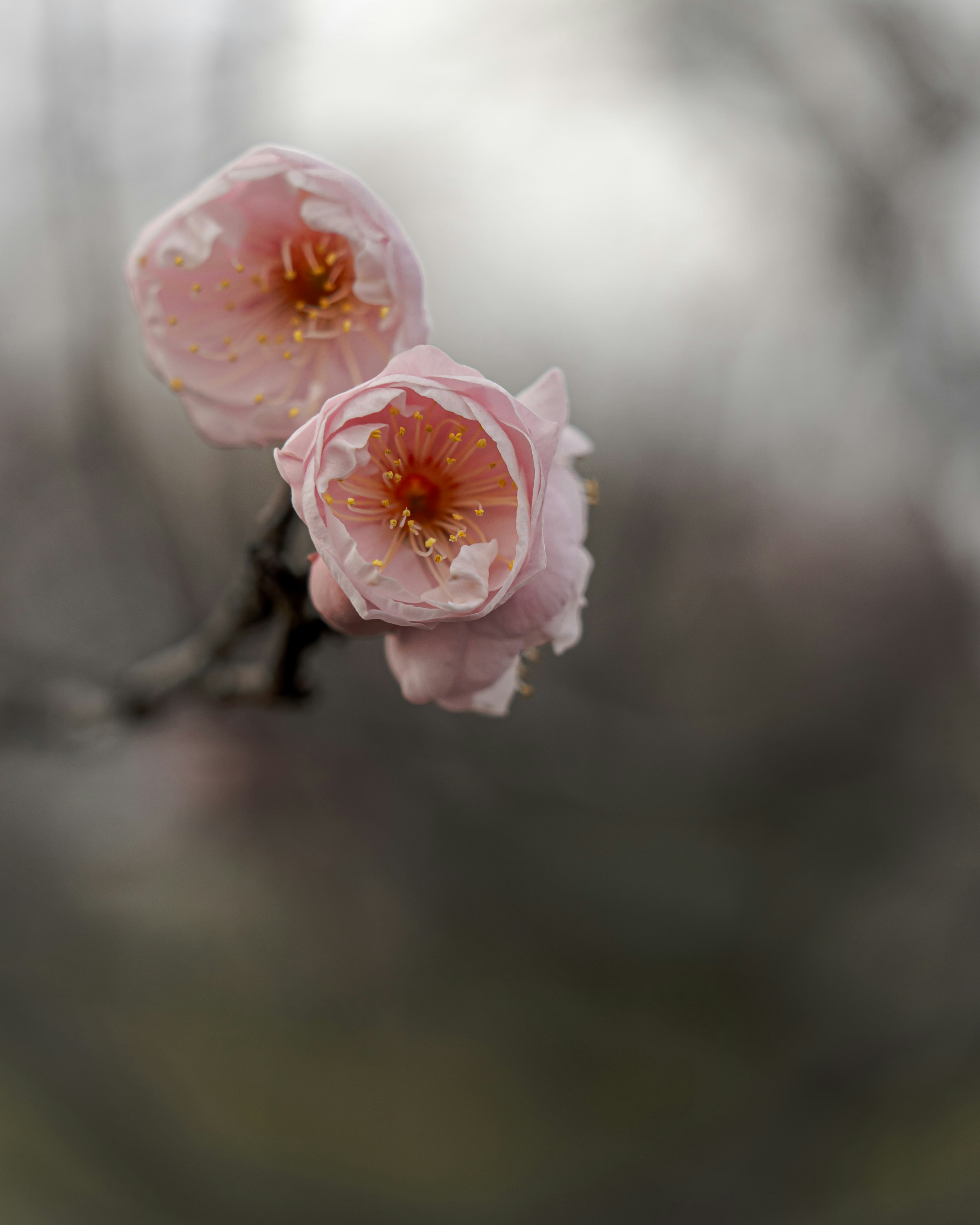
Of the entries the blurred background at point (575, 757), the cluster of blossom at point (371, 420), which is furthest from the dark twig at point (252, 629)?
the blurred background at point (575, 757)

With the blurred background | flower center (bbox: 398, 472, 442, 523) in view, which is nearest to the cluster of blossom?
flower center (bbox: 398, 472, 442, 523)

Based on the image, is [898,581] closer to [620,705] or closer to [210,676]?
[620,705]

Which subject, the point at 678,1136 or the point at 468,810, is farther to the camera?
the point at 468,810

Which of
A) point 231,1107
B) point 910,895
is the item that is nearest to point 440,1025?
point 231,1107

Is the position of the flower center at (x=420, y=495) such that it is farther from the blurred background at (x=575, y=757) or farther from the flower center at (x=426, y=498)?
the blurred background at (x=575, y=757)

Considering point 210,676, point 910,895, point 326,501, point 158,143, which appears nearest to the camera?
point 326,501

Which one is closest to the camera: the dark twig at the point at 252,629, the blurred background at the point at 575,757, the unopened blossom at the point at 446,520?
the unopened blossom at the point at 446,520

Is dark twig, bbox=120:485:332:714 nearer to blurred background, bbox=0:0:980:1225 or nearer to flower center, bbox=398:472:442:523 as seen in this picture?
flower center, bbox=398:472:442:523
